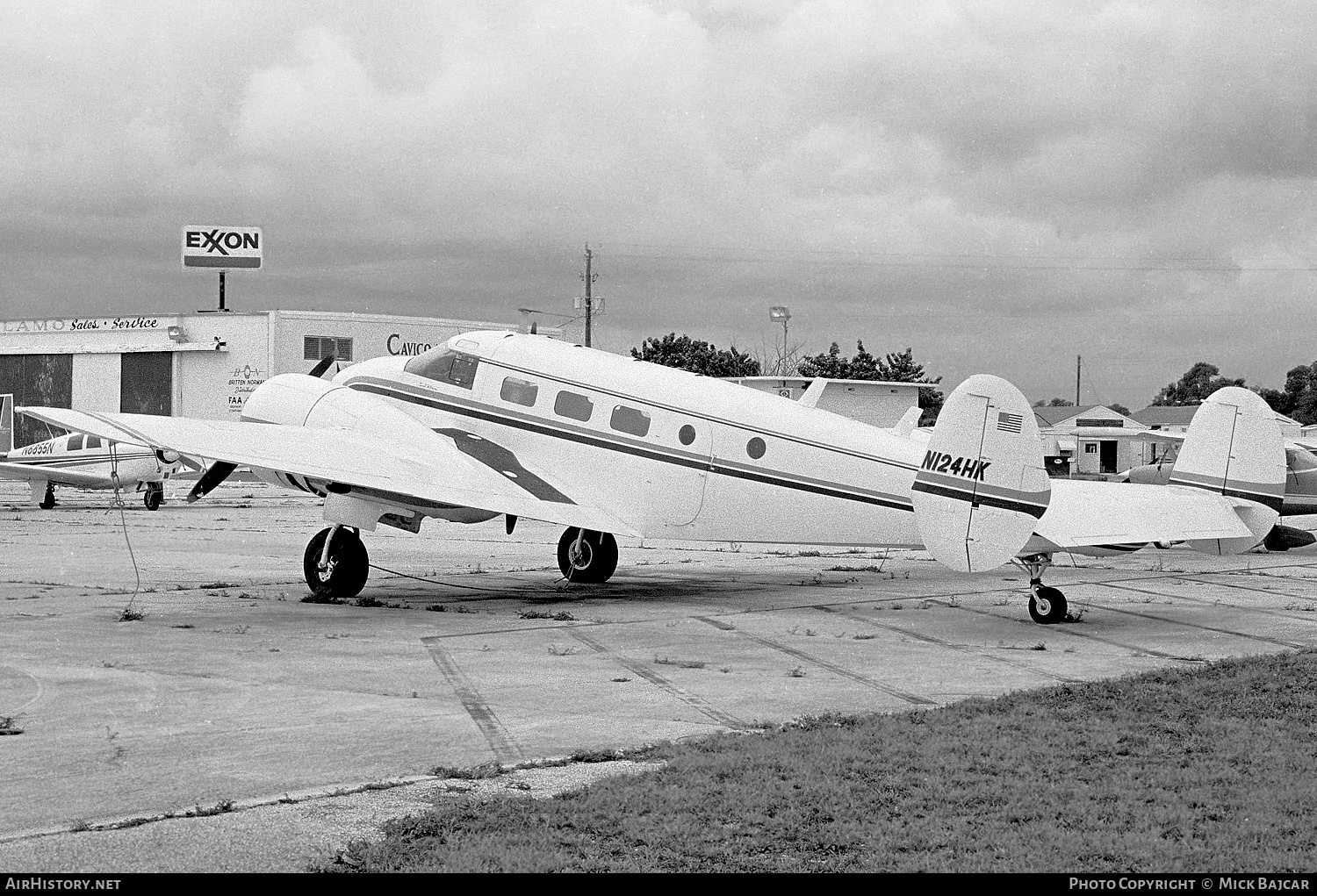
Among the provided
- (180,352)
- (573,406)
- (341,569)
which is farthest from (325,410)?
(180,352)

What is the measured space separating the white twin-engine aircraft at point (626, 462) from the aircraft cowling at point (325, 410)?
0.03m

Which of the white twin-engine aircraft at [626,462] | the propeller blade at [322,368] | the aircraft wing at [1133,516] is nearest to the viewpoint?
the aircraft wing at [1133,516]

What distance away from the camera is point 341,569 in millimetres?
17078

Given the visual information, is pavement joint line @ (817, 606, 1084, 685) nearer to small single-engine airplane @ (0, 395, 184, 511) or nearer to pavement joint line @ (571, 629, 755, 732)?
pavement joint line @ (571, 629, 755, 732)

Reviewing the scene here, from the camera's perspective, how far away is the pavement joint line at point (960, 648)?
1153 centimetres

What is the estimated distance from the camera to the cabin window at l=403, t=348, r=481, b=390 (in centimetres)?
1855

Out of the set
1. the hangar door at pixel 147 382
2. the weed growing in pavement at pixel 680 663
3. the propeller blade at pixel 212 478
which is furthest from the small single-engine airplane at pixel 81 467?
the hangar door at pixel 147 382

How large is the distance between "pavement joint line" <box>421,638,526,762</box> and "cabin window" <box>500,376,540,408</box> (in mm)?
5700

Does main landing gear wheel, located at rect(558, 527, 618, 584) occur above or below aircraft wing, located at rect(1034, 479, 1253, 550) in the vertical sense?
below

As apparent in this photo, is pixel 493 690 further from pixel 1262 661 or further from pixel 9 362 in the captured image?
pixel 9 362

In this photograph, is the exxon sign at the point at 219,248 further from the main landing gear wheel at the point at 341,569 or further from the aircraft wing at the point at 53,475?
the main landing gear wheel at the point at 341,569

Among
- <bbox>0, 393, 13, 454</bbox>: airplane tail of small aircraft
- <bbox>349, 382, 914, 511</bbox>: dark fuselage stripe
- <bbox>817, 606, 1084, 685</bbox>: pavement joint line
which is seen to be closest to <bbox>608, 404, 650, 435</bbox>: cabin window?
<bbox>349, 382, 914, 511</bbox>: dark fuselage stripe

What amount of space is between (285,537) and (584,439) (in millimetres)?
13253
